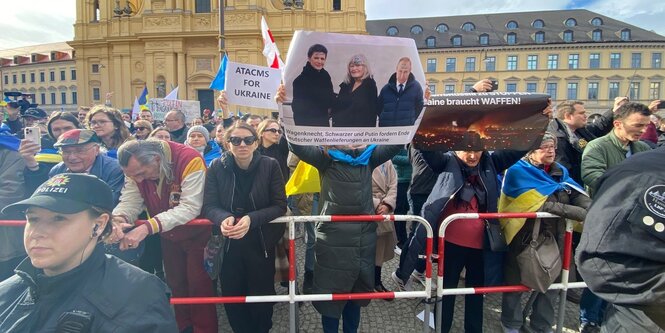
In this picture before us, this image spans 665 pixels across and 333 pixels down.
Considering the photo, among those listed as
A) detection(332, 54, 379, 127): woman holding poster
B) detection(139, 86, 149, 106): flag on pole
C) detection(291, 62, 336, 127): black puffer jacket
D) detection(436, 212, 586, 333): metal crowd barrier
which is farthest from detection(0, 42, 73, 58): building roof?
detection(436, 212, 586, 333): metal crowd barrier

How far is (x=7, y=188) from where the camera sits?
3.29 m

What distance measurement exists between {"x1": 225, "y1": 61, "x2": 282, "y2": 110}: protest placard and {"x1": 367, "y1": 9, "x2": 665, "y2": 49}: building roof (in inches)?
2324

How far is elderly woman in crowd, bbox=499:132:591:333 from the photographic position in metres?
3.22

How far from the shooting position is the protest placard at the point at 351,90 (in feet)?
8.11

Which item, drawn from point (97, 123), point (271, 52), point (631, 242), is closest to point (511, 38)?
point (271, 52)

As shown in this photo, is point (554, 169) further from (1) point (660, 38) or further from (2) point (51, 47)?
(2) point (51, 47)

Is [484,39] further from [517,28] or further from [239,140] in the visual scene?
[239,140]

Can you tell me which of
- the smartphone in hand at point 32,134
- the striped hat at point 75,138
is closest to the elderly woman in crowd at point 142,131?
the smartphone in hand at point 32,134

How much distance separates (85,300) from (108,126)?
311cm

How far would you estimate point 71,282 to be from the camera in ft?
5.38

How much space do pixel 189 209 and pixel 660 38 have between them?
72.7 meters

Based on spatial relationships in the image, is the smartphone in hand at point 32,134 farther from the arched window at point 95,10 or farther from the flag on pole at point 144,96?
the arched window at point 95,10

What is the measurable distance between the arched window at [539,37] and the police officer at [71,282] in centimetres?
6735

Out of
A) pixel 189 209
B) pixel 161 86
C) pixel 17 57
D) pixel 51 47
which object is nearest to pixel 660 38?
pixel 161 86
